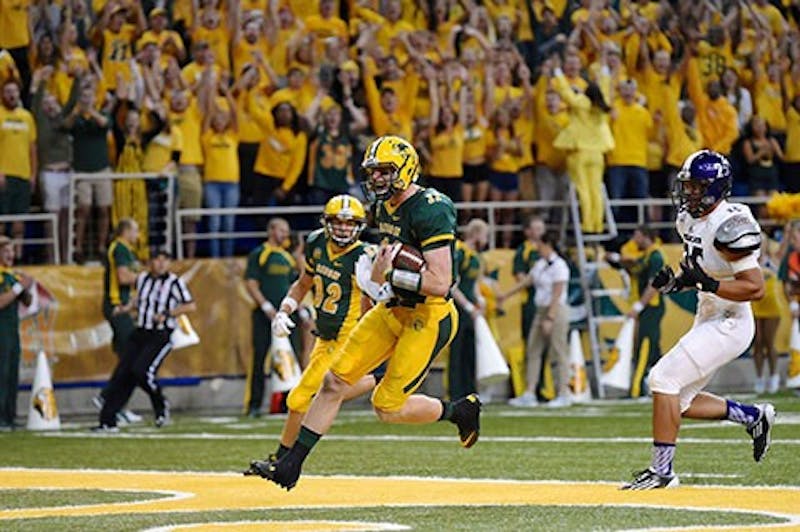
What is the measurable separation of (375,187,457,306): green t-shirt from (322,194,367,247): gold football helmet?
2.70m

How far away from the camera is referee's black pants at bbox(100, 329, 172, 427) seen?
667 inches

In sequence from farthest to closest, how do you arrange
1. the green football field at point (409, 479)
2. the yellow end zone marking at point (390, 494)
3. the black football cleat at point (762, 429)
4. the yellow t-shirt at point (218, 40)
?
1. the yellow t-shirt at point (218, 40)
2. the black football cleat at point (762, 429)
3. the yellow end zone marking at point (390, 494)
4. the green football field at point (409, 479)

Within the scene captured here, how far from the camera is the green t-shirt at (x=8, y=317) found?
17.2 meters

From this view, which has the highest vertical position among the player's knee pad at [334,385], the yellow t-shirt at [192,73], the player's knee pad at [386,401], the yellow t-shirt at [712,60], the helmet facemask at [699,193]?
the yellow t-shirt at [712,60]

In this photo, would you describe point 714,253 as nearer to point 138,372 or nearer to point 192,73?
point 138,372

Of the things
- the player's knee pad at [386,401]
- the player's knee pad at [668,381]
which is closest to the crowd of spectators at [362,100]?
the player's knee pad at [386,401]

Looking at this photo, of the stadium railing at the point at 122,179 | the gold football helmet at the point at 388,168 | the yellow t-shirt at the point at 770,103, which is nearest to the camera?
the gold football helmet at the point at 388,168

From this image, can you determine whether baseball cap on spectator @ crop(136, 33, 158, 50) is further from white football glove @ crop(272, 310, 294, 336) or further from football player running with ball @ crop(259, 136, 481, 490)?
football player running with ball @ crop(259, 136, 481, 490)

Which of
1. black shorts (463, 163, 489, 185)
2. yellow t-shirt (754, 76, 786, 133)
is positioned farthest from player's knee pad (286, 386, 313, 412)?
yellow t-shirt (754, 76, 786, 133)

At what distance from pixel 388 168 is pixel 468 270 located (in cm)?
901

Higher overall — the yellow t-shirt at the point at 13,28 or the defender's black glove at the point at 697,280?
the yellow t-shirt at the point at 13,28

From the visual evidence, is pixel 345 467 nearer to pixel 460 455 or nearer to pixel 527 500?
pixel 460 455

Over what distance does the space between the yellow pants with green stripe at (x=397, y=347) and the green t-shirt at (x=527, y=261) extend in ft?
30.9

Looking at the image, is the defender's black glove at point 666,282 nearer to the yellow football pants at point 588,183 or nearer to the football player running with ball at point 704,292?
the football player running with ball at point 704,292
